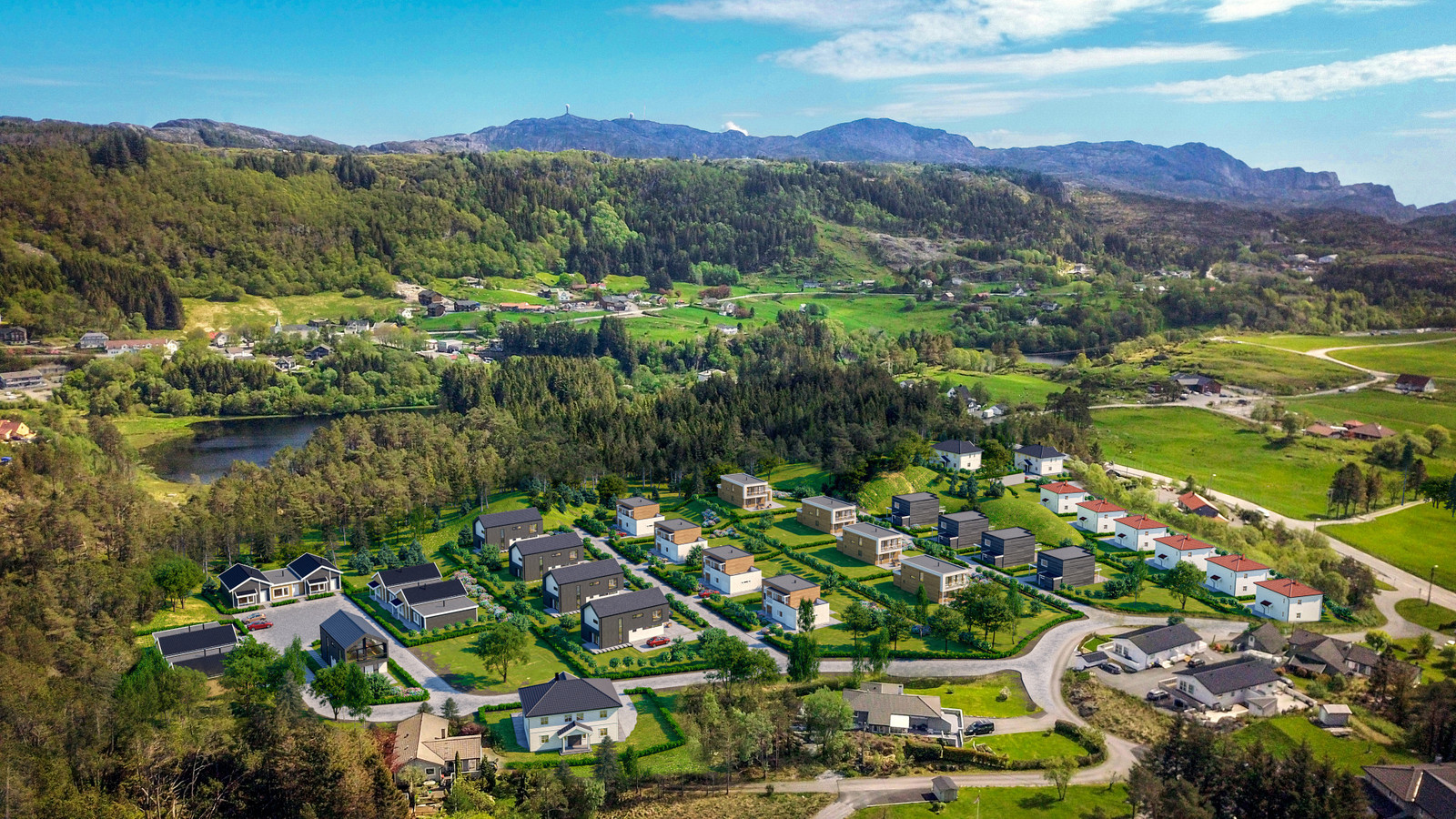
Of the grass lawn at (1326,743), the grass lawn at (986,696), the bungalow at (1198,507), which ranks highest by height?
the bungalow at (1198,507)

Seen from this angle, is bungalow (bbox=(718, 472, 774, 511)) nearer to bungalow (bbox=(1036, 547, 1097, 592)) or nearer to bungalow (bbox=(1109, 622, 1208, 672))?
bungalow (bbox=(1036, 547, 1097, 592))

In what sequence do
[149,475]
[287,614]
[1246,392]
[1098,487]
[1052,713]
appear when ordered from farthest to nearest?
[1246,392], [149,475], [1098,487], [287,614], [1052,713]

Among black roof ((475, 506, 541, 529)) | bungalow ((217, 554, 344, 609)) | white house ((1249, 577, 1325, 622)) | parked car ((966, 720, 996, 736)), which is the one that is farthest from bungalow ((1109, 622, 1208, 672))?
bungalow ((217, 554, 344, 609))

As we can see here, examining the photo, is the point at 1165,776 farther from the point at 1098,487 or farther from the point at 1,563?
the point at 1,563

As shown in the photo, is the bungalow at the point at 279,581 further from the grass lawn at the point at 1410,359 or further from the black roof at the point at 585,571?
the grass lawn at the point at 1410,359

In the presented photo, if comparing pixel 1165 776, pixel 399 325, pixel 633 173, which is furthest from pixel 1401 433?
pixel 633 173

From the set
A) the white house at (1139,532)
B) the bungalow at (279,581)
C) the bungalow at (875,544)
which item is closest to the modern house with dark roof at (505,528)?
the bungalow at (279,581)
